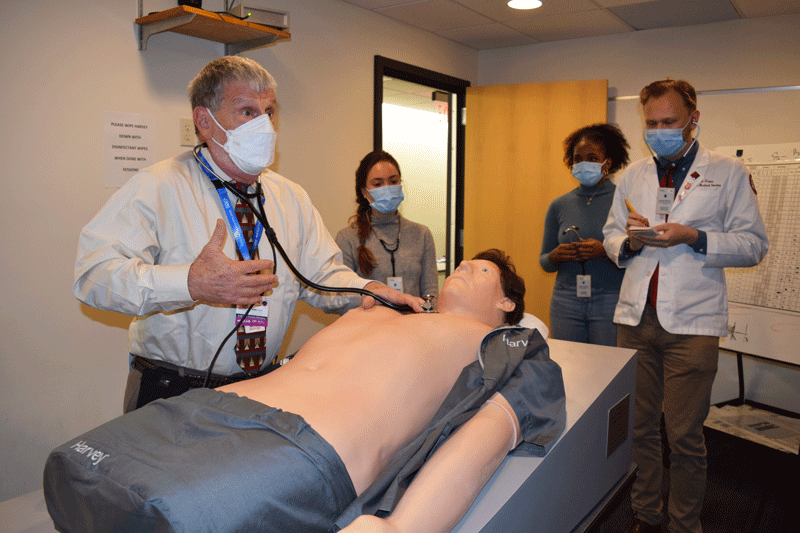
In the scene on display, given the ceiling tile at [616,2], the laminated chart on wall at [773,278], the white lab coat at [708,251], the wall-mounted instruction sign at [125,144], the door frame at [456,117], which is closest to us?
the white lab coat at [708,251]

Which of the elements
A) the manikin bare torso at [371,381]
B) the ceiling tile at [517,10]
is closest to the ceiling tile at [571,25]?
the ceiling tile at [517,10]

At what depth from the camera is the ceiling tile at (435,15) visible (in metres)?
3.59

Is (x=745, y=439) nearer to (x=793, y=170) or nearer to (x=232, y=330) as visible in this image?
(x=793, y=170)

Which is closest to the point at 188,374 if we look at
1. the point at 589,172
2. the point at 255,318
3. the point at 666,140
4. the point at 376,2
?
the point at 255,318

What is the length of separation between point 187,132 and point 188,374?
1.57m

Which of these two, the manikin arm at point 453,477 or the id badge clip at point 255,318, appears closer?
the manikin arm at point 453,477

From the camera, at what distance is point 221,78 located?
168 cm

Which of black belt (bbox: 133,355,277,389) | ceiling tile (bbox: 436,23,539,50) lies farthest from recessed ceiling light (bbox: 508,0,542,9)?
black belt (bbox: 133,355,277,389)

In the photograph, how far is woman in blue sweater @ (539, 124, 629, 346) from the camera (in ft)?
9.09

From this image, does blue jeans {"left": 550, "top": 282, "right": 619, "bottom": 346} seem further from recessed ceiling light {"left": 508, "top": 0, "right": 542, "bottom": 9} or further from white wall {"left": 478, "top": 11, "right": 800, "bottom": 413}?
recessed ceiling light {"left": 508, "top": 0, "right": 542, "bottom": 9}

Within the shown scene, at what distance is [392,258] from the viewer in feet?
9.32

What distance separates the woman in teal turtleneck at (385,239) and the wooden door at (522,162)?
166 centimetres

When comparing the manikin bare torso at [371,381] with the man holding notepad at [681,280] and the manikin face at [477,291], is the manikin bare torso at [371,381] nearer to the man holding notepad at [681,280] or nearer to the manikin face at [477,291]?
the manikin face at [477,291]

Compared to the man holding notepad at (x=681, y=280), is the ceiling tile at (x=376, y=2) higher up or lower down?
higher up
